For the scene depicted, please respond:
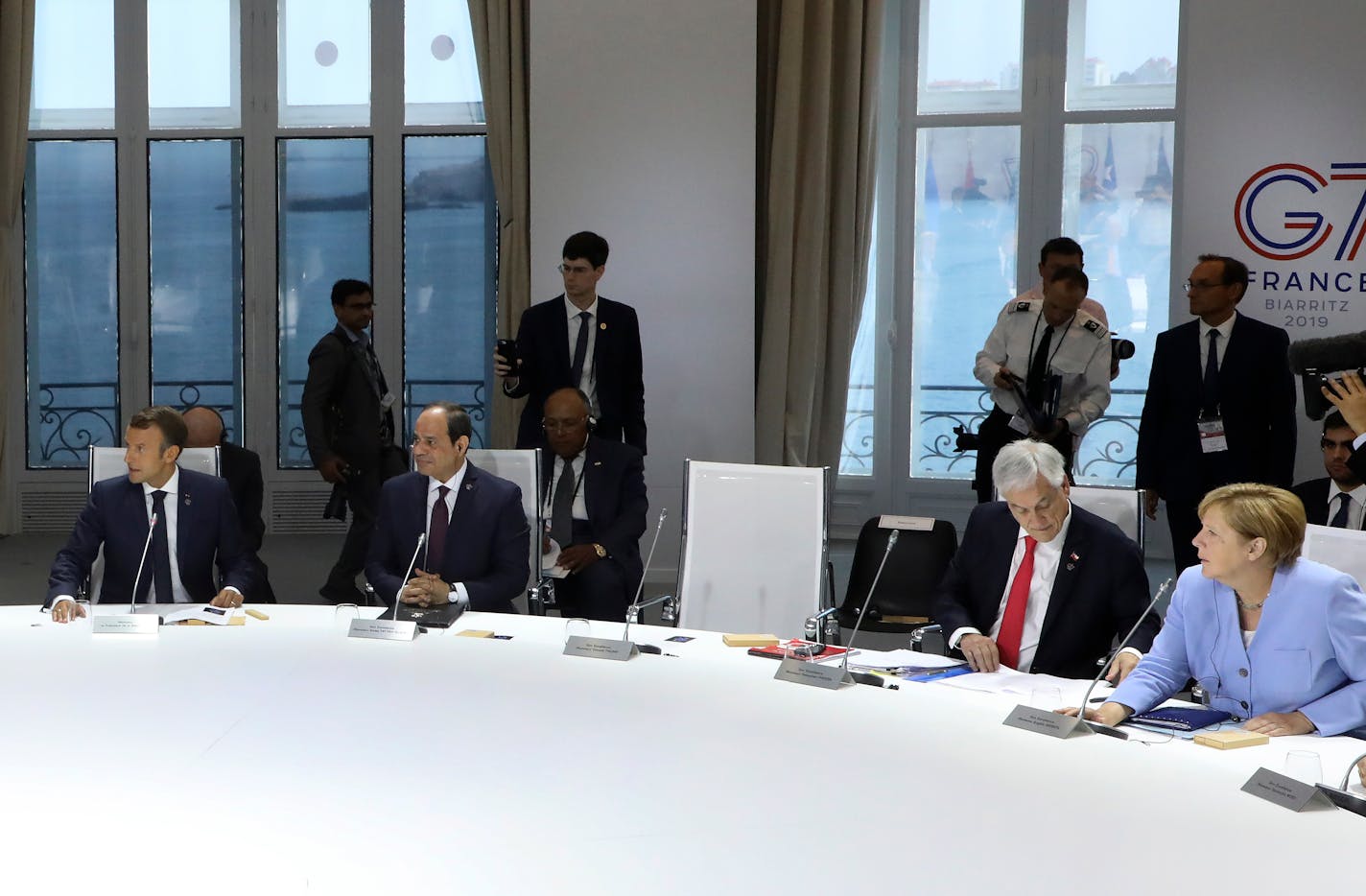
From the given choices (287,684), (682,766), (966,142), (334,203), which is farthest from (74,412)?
(682,766)

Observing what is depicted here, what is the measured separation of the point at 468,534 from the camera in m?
4.20

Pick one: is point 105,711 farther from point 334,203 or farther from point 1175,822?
point 334,203

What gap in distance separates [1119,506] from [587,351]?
2548 millimetres

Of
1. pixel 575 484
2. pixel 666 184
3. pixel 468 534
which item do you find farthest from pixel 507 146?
pixel 468 534

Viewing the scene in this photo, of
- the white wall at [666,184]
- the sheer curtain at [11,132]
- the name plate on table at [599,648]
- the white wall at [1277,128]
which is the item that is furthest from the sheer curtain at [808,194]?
the name plate on table at [599,648]

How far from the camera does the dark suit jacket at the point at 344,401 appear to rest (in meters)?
6.09

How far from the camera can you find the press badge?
509 centimetres

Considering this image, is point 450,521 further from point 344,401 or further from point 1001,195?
point 1001,195

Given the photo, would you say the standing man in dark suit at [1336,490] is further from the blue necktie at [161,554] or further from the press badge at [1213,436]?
the blue necktie at [161,554]

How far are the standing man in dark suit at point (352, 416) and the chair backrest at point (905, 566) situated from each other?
2392 millimetres

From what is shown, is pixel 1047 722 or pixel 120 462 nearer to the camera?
pixel 1047 722

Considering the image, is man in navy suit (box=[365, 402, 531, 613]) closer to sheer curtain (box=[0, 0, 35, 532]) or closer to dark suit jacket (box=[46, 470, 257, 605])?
dark suit jacket (box=[46, 470, 257, 605])

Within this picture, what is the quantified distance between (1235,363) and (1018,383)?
0.80m

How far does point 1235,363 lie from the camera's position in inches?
203
